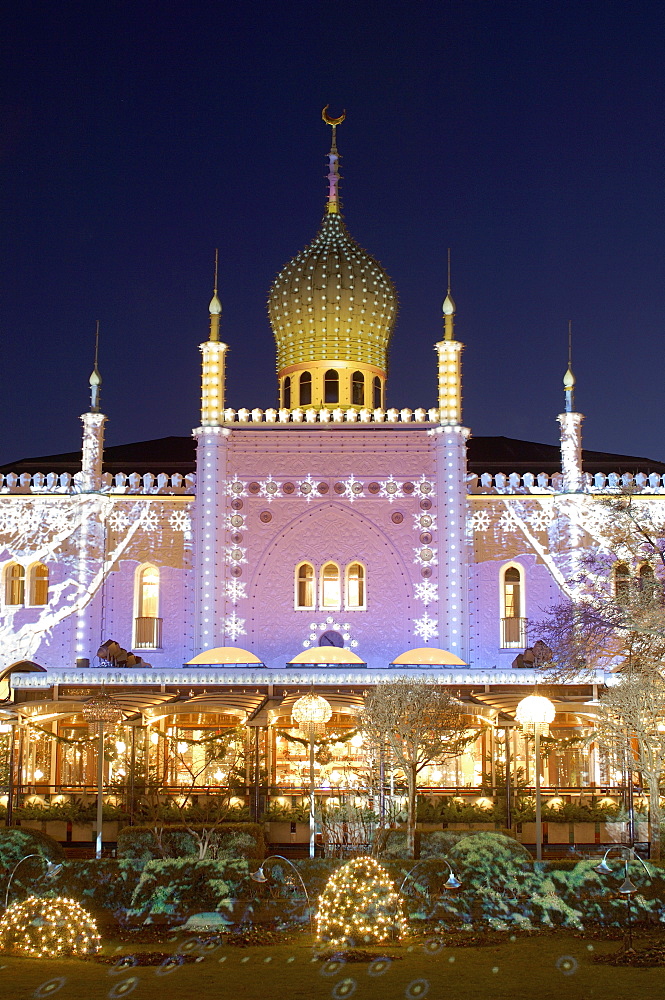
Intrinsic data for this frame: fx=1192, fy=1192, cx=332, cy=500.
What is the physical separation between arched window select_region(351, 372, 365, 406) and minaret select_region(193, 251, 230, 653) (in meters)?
4.50

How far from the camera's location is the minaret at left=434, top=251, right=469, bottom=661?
34.1 m

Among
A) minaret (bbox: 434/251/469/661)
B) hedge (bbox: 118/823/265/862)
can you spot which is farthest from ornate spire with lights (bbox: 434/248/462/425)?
hedge (bbox: 118/823/265/862)

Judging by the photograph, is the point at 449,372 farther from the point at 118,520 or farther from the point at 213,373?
the point at 118,520

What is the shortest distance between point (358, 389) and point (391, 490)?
4886 mm

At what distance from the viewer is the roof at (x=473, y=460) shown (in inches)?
1549

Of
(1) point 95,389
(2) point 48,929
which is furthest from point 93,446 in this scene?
(2) point 48,929

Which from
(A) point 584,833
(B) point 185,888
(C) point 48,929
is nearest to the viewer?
(C) point 48,929

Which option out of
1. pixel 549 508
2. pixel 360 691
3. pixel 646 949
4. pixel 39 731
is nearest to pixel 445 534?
pixel 549 508

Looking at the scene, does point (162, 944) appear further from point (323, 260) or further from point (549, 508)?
point (323, 260)

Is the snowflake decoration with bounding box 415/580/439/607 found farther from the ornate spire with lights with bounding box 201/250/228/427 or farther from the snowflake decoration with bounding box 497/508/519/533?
the ornate spire with lights with bounding box 201/250/228/427

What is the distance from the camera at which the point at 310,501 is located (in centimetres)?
3488

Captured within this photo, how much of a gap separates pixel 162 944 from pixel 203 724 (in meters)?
13.9

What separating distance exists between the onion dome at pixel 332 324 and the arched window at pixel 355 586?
572 centimetres

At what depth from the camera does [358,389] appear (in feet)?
126
